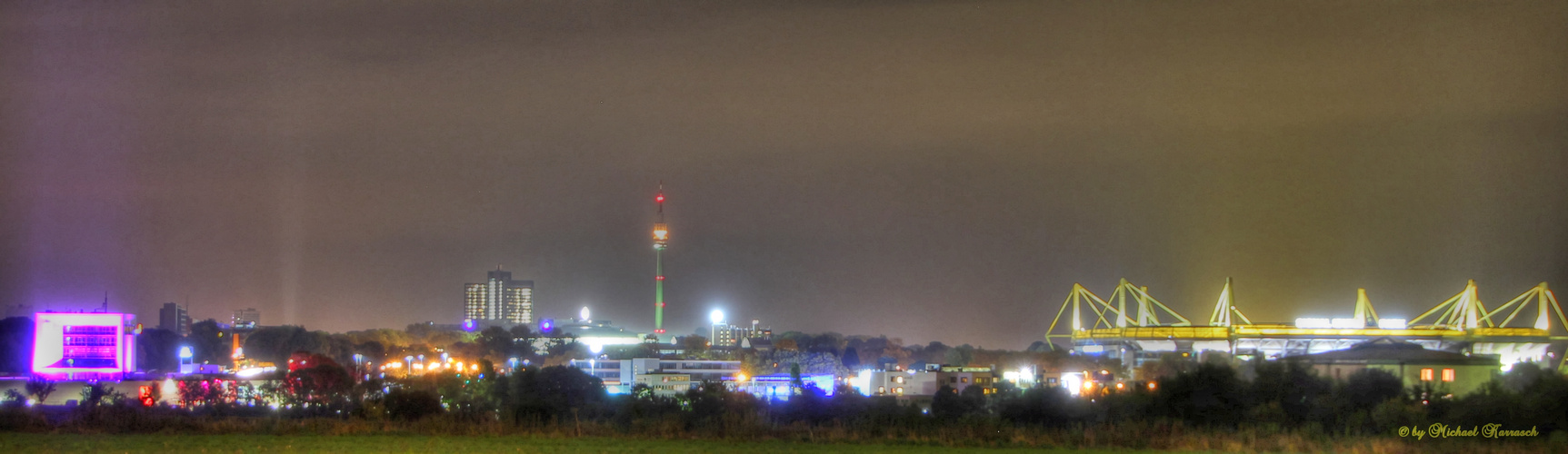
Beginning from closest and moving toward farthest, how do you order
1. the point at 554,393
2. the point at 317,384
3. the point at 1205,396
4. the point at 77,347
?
the point at 1205,396, the point at 554,393, the point at 317,384, the point at 77,347

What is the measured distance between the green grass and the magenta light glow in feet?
195

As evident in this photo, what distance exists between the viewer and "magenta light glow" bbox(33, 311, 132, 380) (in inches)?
3346

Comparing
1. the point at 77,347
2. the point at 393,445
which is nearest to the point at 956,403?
the point at 393,445

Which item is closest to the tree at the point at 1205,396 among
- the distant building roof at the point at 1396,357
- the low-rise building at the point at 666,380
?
the distant building roof at the point at 1396,357

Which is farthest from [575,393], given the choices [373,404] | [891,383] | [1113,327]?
[1113,327]

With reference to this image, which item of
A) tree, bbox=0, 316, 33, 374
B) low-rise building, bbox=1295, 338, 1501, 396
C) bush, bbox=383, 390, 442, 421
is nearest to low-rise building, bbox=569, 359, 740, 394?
tree, bbox=0, 316, 33, 374

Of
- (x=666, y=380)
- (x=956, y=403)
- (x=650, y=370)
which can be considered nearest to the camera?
(x=956, y=403)

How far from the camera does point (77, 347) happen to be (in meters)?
86.0

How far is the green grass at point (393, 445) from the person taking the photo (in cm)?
2916

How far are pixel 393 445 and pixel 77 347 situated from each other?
6834cm

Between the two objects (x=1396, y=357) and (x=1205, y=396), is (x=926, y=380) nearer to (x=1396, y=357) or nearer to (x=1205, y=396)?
(x=1396, y=357)

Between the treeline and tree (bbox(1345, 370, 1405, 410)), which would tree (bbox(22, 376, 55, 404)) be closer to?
the treeline

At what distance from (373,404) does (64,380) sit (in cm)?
5187

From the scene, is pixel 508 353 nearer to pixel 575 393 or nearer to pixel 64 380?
pixel 64 380
